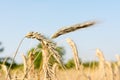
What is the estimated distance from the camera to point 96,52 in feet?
7.86

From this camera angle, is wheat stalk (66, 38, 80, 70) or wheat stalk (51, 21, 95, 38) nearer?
wheat stalk (51, 21, 95, 38)

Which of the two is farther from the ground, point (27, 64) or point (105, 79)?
point (27, 64)

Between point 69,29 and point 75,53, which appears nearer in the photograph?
point 69,29

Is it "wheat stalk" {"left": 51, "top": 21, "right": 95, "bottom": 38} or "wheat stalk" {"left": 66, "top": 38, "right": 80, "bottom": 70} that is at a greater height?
"wheat stalk" {"left": 51, "top": 21, "right": 95, "bottom": 38}

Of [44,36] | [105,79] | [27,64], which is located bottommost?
[105,79]

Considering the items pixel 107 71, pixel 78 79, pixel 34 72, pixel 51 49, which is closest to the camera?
pixel 51 49

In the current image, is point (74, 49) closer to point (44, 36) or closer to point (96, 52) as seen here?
point (44, 36)

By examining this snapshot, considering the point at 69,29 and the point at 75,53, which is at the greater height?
the point at 69,29

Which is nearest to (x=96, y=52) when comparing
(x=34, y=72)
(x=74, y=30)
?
(x=34, y=72)

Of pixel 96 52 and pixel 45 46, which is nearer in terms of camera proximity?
pixel 45 46

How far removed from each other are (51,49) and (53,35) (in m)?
0.10

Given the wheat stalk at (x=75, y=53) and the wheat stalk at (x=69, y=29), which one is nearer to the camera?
the wheat stalk at (x=69, y=29)

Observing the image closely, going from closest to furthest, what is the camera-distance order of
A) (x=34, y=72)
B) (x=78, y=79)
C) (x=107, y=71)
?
(x=34, y=72) < (x=78, y=79) < (x=107, y=71)

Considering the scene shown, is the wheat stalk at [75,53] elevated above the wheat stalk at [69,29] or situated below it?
below
